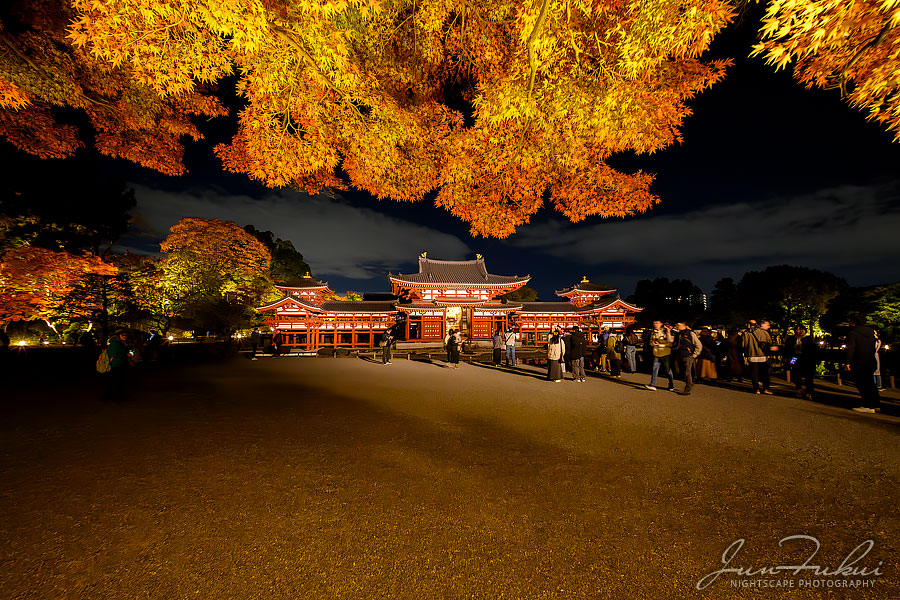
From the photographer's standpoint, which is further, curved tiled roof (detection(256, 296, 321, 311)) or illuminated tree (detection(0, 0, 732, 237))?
curved tiled roof (detection(256, 296, 321, 311))

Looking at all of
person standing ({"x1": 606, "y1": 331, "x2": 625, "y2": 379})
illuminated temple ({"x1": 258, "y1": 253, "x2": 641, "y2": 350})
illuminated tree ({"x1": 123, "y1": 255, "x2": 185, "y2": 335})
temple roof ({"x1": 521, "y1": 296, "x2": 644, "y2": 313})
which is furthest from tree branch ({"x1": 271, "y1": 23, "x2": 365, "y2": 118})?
temple roof ({"x1": 521, "y1": 296, "x2": 644, "y2": 313})

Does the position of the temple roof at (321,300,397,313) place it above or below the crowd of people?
above

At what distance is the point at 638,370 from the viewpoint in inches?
440

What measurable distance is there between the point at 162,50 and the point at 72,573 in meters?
5.53

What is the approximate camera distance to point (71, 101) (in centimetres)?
640

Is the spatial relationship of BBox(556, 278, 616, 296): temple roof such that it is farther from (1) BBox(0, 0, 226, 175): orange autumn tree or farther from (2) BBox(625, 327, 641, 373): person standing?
(1) BBox(0, 0, 226, 175): orange autumn tree

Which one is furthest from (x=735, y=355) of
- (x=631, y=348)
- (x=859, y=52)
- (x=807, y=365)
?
(x=859, y=52)

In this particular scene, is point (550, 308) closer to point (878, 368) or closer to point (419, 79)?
point (878, 368)

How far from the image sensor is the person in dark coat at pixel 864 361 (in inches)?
209

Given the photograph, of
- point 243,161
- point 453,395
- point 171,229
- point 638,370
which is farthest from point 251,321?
point 638,370

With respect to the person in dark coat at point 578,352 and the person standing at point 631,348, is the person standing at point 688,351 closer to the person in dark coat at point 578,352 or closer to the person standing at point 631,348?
the person in dark coat at point 578,352

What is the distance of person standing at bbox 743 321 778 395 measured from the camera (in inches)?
269

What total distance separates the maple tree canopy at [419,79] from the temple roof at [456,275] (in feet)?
64.1

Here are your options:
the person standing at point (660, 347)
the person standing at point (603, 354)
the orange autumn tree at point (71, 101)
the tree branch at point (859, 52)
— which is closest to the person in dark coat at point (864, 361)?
the person standing at point (660, 347)
